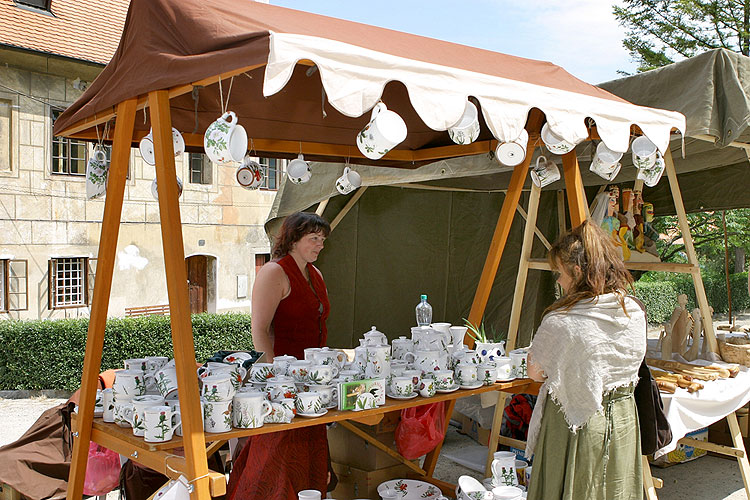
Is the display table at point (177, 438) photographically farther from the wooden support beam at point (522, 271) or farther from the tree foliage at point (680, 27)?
the tree foliage at point (680, 27)

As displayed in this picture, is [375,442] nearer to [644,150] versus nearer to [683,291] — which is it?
[644,150]

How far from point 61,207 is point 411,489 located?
1067 centimetres

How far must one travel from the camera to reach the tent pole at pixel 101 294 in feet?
7.57

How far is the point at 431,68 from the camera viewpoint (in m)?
2.13

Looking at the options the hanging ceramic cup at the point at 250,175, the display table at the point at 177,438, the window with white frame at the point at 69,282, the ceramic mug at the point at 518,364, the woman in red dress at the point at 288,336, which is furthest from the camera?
the window with white frame at the point at 69,282

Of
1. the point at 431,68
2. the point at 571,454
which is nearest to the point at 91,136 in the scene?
the point at 431,68

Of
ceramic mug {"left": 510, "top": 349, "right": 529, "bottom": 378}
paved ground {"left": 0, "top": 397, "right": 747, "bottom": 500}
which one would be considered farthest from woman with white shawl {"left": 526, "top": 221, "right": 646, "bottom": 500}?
paved ground {"left": 0, "top": 397, "right": 747, "bottom": 500}

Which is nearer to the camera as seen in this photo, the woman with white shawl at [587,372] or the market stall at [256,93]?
the market stall at [256,93]

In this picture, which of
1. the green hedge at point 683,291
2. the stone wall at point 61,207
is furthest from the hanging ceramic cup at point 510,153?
the green hedge at point 683,291

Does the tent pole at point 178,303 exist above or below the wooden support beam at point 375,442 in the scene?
above

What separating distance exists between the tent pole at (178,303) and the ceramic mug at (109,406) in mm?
462

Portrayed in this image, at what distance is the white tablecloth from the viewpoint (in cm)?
332

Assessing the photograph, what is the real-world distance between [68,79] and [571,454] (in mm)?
12124

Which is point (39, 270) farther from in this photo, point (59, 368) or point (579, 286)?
point (579, 286)
